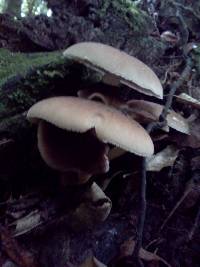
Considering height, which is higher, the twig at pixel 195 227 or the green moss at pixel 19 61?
the green moss at pixel 19 61

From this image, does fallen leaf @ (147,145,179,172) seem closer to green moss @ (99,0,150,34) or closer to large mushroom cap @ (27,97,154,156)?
large mushroom cap @ (27,97,154,156)

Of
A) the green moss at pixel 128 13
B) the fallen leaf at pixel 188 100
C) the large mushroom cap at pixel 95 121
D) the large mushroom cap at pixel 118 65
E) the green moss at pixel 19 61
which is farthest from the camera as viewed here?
the green moss at pixel 128 13

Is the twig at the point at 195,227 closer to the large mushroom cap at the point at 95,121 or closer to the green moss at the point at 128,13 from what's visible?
the large mushroom cap at the point at 95,121

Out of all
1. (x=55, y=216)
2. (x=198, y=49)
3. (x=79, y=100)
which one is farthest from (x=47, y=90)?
(x=198, y=49)

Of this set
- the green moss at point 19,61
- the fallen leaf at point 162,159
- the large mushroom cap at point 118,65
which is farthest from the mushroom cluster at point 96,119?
the green moss at point 19,61

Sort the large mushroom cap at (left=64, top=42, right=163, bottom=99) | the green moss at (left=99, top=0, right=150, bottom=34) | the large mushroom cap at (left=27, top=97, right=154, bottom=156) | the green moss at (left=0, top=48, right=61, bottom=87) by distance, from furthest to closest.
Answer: the green moss at (left=99, top=0, right=150, bottom=34)
the green moss at (left=0, top=48, right=61, bottom=87)
the large mushroom cap at (left=64, top=42, right=163, bottom=99)
the large mushroom cap at (left=27, top=97, right=154, bottom=156)

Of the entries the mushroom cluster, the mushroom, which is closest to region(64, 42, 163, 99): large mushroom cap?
the mushroom cluster

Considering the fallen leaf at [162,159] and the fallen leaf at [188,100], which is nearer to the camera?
the fallen leaf at [162,159]

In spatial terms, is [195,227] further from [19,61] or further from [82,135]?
[19,61]
